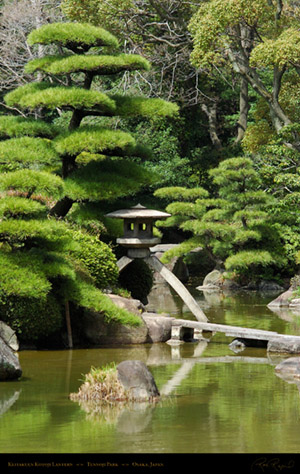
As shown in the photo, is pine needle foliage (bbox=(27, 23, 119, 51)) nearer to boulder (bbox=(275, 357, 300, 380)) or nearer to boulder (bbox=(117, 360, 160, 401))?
boulder (bbox=(275, 357, 300, 380))

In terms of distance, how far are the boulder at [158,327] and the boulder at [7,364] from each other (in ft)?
12.0

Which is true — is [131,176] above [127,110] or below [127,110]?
below

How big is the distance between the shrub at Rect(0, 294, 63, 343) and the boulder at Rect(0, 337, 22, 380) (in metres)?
2.08

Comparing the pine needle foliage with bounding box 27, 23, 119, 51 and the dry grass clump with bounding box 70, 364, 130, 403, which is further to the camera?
the pine needle foliage with bounding box 27, 23, 119, 51

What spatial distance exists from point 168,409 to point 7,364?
2446 mm

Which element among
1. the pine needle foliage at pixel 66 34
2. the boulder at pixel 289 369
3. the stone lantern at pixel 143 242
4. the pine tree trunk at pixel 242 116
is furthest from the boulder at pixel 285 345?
the pine tree trunk at pixel 242 116

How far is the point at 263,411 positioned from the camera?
8703mm

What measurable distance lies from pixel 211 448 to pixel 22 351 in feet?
20.2

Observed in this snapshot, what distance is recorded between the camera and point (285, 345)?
1262 cm

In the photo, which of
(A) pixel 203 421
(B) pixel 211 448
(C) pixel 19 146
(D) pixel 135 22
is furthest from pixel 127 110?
(D) pixel 135 22

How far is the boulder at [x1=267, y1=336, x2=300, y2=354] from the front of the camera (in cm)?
1248

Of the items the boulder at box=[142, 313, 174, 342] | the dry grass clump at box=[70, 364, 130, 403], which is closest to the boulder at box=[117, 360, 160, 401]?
the dry grass clump at box=[70, 364, 130, 403]

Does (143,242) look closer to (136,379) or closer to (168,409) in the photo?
(136,379)

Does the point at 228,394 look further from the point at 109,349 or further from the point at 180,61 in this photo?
the point at 180,61
